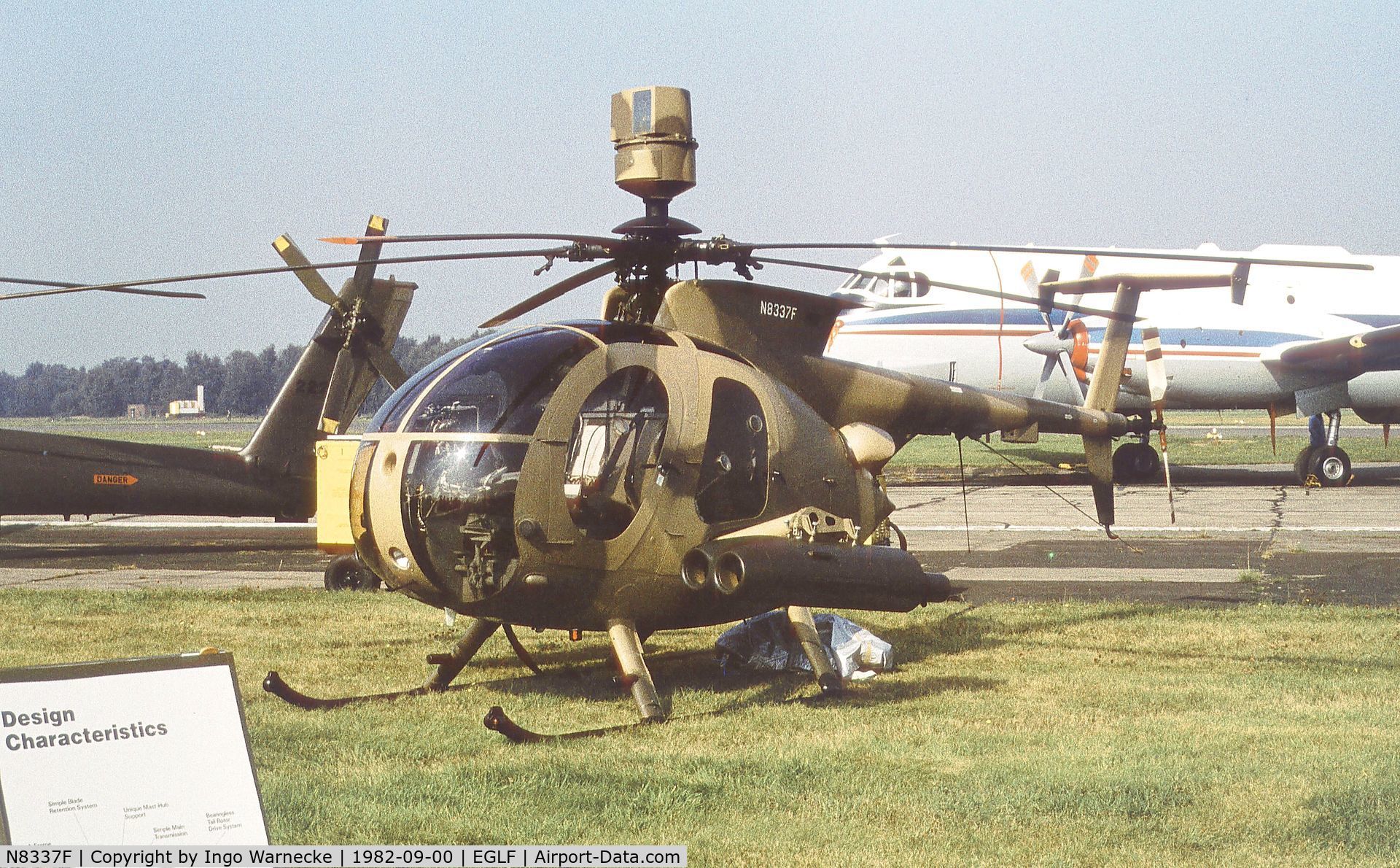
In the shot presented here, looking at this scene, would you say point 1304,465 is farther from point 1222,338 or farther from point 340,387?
point 340,387

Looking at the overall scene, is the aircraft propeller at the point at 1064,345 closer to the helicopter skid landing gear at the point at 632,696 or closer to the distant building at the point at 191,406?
the helicopter skid landing gear at the point at 632,696

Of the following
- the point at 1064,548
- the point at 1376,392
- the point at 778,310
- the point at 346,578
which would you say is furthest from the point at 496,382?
the point at 1376,392

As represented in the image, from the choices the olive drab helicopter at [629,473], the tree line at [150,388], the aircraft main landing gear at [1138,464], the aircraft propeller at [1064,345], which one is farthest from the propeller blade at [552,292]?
the tree line at [150,388]

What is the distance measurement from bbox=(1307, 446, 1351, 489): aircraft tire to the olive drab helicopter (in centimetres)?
2159

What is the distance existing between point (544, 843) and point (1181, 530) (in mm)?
16189

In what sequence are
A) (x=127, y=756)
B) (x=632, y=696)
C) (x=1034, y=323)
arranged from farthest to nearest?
(x=1034, y=323) → (x=632, y=696) → (x=127, y=756)

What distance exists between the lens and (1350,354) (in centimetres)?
2597

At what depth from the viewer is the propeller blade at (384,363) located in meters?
15.7

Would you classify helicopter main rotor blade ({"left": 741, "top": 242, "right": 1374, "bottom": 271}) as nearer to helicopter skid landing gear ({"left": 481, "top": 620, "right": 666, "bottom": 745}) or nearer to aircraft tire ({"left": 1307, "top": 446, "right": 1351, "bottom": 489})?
helicopter skid landing gear ({"left": 481, "top": 620, "right": 666, "bottom": 745})

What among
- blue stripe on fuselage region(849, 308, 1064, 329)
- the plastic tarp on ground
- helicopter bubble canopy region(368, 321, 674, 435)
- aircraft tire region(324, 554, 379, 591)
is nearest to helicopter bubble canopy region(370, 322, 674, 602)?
helicopter bubble canopy region(368, 321, 674, 435)

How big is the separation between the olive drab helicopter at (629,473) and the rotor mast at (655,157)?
13 millimetres

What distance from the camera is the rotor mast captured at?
756 centimetres

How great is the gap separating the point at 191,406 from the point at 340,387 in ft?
514

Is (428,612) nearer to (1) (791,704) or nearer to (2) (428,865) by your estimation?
(1) (791,704)
